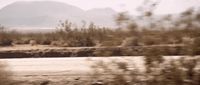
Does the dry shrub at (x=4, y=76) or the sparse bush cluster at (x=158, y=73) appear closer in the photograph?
the sparse bush cluster at (x=158, y=73)

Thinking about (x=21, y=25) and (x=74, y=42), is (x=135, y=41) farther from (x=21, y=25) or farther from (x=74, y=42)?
(x=21, y=25)

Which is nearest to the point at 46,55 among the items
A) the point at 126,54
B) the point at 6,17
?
the point at 126,54

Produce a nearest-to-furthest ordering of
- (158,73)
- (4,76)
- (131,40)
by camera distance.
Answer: (158,73)
(131,40)
(4,76)

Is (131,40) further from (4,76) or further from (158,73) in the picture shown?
(4,76)

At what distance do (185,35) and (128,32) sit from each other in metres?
1.14

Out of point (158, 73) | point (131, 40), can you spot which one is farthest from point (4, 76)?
point (158, 73)

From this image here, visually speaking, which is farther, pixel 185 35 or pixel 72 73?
pixel 72 73

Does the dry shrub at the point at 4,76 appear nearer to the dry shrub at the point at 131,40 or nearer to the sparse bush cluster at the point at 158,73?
the sparse bush cluster at the point at 158,73

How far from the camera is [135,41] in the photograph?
10109 mm

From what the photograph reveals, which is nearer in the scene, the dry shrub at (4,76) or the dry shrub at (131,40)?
the dry shrub at (131,40)

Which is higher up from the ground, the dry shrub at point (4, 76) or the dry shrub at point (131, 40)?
the dry shrub at point (131, 40)

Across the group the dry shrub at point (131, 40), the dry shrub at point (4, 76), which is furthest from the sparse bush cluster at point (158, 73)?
the dry shrub at point (4, 76)

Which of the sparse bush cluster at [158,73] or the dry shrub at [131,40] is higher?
the dry shrub at [131,40]

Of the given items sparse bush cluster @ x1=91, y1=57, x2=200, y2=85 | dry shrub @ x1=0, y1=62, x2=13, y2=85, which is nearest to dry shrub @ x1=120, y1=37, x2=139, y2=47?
sparse bush cluster @ x1=91, y1=57, x2=200, y2=85
